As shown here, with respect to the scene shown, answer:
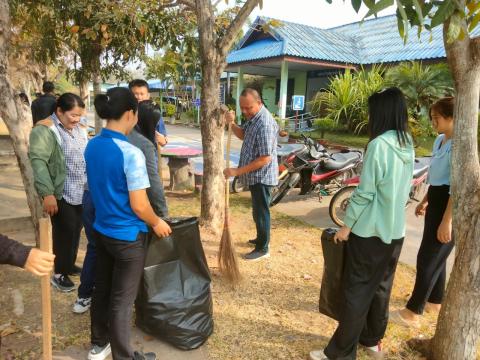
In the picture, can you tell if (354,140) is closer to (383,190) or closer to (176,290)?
(383,190)

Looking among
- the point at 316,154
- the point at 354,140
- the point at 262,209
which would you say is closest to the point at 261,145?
the point at 262,209

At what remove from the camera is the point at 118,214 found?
6.74 feet

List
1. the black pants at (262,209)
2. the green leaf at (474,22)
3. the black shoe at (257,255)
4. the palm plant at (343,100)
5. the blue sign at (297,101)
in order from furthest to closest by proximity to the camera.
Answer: the blue sign at (297,101) < the palm plant at (343,100) < the black shoe at (257,255) < the black pants at (262,209) < the green leaf at (474,22)

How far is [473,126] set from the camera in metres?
2.17

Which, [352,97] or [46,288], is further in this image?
[352,97]

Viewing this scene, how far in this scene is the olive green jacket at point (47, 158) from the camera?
9.22ft

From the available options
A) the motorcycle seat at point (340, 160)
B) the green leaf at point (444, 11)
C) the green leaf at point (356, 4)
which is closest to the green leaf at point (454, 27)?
the green leaf at point (444, 11)

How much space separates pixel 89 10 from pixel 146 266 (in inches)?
137

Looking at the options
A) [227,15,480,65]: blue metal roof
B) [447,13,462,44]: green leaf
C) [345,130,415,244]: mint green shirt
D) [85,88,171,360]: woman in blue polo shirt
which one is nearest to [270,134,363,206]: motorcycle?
[345,130,415,244]: mint green shirt

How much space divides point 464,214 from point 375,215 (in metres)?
0.55

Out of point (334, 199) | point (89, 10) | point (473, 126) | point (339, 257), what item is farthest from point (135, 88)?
point (334, 199)

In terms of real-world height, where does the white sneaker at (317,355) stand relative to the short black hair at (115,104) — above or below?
below

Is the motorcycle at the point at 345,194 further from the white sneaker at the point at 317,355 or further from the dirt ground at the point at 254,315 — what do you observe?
the white sneaker at the point at 317,355

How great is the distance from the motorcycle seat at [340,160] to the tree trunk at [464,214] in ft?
11.1
